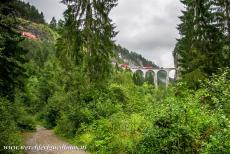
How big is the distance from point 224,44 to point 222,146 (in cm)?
1795

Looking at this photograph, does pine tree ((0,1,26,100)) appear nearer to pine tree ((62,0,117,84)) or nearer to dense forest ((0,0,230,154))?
dense forest ((0,0,230,154))

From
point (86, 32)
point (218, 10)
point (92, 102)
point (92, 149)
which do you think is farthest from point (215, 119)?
point (218, 10)

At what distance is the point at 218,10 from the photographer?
2594 centimetres

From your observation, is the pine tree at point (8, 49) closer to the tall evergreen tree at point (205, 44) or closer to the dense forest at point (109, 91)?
the dense forest at point (109, 91)

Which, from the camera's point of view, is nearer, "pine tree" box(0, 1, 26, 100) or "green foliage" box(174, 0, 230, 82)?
"pine tree" box(0, 1, 26, 100)

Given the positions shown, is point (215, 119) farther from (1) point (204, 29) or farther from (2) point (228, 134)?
(1) point (204, 29)

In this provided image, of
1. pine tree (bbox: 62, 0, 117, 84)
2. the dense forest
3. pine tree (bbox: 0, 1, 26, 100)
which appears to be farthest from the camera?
pine tree (bbox: 62, 0, 117, 84)

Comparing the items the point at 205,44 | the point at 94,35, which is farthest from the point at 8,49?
the point at 205,44

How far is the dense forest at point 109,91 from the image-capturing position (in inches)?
434

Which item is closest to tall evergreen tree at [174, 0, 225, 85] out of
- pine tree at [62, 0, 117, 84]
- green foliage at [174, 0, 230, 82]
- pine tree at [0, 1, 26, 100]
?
green foliage at [174, 0, 230, 82]

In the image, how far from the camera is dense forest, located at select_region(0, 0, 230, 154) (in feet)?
36.2

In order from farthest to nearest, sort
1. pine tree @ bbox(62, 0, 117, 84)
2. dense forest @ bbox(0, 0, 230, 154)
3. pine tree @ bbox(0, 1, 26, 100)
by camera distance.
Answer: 1. pine tree @ bbox(62, 0, 117, 84)
2. pine tree @ bbox(0, 1, 26, 100)
3. dense forest @ bbox(0, 0, 230, 154)

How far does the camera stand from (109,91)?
24.0 meters

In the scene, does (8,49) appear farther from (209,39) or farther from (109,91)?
(209,39)
